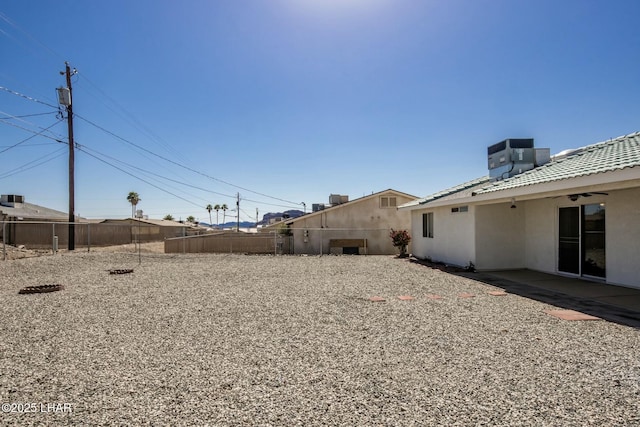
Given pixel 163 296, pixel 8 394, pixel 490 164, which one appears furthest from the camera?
pixel 490 164

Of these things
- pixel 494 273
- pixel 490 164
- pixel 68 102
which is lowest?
pixel 494 273

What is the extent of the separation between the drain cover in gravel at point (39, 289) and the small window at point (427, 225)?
13.1 metres

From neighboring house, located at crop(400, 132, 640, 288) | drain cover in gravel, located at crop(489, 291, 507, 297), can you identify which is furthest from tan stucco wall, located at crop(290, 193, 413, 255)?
drain cover in gravel, located at crop(489, 291, 507, 297)

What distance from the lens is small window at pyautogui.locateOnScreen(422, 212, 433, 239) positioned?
14992mm

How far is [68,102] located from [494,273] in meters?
21.2

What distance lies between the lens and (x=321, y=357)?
3900 mm

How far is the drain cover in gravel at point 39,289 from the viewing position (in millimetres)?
7727

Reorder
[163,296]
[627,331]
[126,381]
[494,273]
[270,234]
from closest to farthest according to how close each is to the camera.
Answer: [126,381], [627,331], [163,296], [494,273], [270,234]

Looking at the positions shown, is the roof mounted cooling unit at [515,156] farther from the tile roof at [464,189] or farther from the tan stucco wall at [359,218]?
the tan stucco wall at [359,218]

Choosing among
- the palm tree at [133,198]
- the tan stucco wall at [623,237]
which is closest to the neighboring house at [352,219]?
the tan stucco wall at [623,237]

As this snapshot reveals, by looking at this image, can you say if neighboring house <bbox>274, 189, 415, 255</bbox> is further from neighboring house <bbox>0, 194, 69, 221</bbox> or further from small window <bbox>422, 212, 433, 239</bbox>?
neighboring house <bbox>0, 194, 69, 221</bbox>

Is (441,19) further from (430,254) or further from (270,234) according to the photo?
(270,234)

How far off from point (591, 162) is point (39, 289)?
13440 mm

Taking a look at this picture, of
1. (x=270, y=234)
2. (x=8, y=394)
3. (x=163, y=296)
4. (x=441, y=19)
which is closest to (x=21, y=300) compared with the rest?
(x=163, y=296)
